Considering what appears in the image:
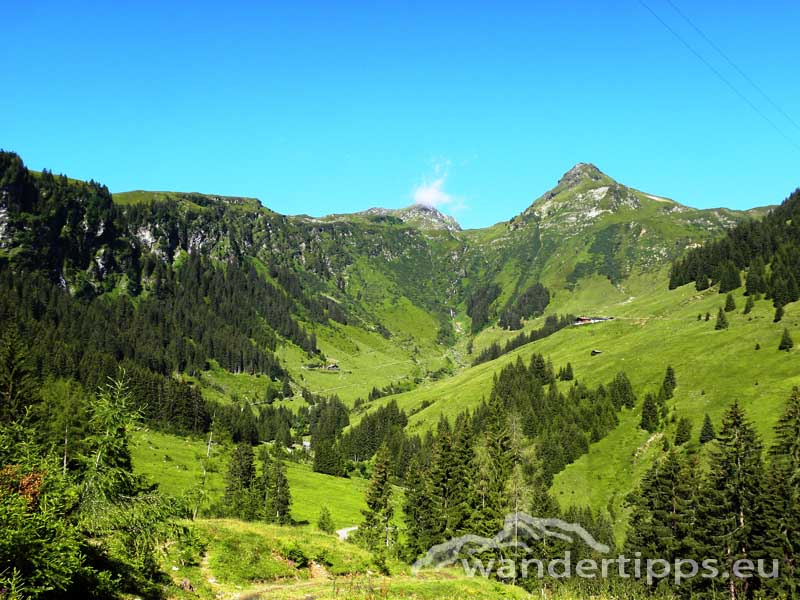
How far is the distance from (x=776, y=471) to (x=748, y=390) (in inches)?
3035

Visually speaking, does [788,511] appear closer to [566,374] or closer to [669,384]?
[669,384]

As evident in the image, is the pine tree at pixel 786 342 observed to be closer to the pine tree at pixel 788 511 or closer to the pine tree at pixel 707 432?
the pine tree at pixel 707 432

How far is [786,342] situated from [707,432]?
39740 mm

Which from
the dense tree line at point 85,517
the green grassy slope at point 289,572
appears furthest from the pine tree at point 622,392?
the dense tree line at point 85,517

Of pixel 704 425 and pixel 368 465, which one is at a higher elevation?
pixel 704 425

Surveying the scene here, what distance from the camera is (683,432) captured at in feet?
387

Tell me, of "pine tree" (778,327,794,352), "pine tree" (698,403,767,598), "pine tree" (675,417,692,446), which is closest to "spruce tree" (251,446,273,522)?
"pine tree" (698,403,767,598)

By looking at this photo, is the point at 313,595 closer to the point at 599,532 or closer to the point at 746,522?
the point at 746,522

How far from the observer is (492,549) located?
60.0 meters

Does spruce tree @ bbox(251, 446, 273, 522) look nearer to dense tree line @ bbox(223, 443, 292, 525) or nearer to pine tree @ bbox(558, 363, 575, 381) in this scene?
dense tree line @ bbox(223, 443, 292, 525)

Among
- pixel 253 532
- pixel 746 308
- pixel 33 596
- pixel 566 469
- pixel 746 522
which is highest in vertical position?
pixel 746 308

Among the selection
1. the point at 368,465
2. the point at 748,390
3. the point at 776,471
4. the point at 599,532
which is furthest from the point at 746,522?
the point at 368,465

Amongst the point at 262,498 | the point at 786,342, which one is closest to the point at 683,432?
the point at 786,342

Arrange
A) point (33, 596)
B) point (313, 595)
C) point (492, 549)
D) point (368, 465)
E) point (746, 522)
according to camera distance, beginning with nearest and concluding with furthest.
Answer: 1. point (33, 596)
2. point (313, 595)
3. point (746, 522)
4. point (492, 549)
5. point (368, 465)
